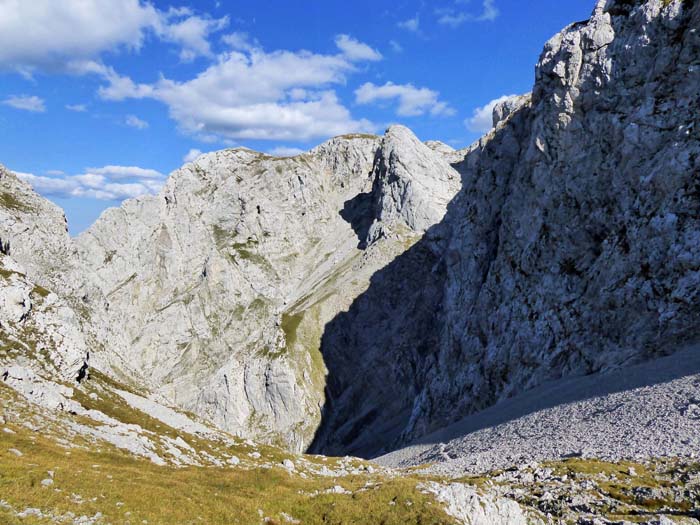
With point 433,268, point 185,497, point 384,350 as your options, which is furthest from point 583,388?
point 433,268

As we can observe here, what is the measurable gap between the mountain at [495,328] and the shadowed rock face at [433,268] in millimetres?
404

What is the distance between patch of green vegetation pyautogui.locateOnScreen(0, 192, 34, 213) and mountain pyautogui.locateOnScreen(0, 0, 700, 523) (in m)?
0.56

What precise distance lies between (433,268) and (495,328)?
216 feet

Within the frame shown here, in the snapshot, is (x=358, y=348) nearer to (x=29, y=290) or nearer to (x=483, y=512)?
(x=29, y=290)

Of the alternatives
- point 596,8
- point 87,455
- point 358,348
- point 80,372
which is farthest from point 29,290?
point 358,348

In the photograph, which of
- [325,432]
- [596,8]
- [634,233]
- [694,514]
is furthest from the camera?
[325,432]

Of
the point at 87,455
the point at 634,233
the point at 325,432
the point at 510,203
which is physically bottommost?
the point at 325,432

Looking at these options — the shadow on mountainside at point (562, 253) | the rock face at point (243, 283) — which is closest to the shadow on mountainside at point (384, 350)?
the shadow on mountainside at point (562, 253)

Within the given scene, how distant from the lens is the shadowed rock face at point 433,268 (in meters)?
61.7

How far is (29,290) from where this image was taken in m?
51.4

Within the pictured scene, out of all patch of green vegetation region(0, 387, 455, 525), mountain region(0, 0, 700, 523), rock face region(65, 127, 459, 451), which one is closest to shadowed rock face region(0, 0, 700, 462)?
mountain region(0, 0, 700, 523)

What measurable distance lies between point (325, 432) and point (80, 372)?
90.1m

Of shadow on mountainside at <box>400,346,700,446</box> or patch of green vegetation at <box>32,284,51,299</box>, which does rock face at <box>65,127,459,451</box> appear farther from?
patch of green vegetation at <box>32,284,51,299</box>

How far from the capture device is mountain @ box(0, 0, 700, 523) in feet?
139
